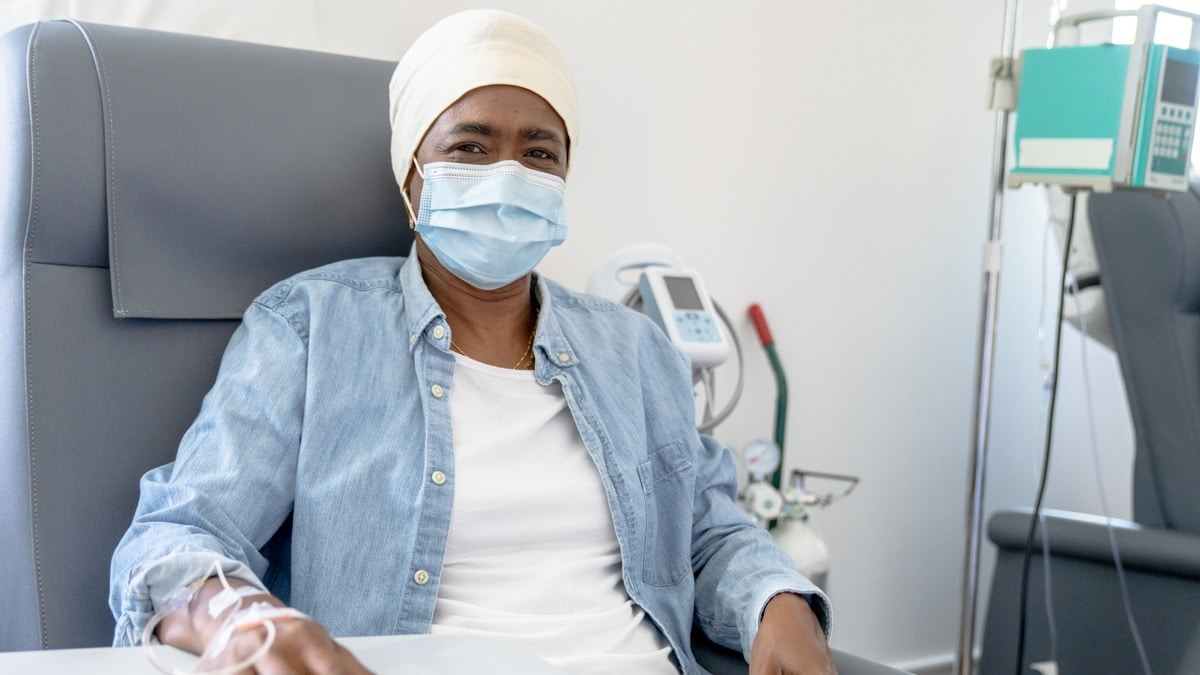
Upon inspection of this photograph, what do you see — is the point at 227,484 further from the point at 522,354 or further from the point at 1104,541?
the point at 1104,541

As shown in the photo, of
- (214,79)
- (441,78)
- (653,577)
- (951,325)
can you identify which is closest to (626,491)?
(653,577)

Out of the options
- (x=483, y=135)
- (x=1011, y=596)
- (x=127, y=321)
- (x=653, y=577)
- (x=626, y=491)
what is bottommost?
(x=1011, y=596)

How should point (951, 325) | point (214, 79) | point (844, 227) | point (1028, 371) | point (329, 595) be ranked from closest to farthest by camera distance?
point (329, 595), point (214, 79), point (844, 227), point (951, 325), point (1028, 371)

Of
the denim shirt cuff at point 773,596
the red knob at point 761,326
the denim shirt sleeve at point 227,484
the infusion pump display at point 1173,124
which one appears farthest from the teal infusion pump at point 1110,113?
the denim shirt sleeve at point 227,484

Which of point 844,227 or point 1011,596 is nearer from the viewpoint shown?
point 1011,596

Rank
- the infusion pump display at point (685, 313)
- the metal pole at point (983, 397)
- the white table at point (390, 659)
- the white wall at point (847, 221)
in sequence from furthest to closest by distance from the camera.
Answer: the metal pole at point (983, 397) → the white wall at point (847, 221) → the infusion pump display at point (685, 313) → the white table at point (390, 659)

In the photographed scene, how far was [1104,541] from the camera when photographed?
1.91 m

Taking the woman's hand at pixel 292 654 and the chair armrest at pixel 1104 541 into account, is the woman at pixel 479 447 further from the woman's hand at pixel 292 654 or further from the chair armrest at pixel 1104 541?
the chair armrest at pixel 1104 541

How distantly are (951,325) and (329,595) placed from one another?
180 cm

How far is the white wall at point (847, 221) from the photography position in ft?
6.45

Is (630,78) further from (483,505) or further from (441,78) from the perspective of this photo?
(483,505)

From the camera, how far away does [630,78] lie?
6.46 feet

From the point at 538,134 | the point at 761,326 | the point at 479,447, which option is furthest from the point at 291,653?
the point at 761,326

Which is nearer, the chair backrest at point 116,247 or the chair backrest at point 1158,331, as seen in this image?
the chair backrest at point 116,247
